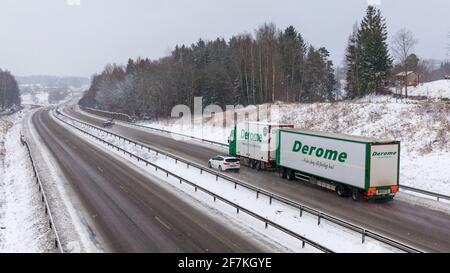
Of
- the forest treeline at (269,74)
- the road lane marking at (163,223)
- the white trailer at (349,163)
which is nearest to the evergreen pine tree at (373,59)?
the forest treeline at (269,74)

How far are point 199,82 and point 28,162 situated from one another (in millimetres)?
62061

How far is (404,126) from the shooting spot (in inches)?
1642

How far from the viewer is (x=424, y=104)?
4494cm

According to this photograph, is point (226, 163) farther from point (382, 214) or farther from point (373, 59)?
point (373, 59)

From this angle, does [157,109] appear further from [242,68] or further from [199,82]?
[242,68]

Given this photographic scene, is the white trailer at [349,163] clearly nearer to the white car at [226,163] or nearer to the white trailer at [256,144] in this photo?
the white trailer at [256,144]

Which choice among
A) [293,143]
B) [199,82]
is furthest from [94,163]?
[199,82]

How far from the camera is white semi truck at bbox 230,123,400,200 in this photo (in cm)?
2581

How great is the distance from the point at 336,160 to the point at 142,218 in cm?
1252

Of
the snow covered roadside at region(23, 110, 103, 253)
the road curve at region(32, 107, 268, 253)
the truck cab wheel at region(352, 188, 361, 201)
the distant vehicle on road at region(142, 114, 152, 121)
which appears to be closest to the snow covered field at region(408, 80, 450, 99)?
the truck cab wheel at region(352, 188, 361, 201)

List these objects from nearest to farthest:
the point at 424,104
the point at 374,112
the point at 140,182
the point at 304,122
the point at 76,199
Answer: the point at 76,199 < the point at 140,182 < the point at 424,104 < the point at 374,112 < the point at 304,122

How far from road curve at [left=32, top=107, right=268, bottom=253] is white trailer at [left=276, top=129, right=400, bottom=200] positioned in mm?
9292

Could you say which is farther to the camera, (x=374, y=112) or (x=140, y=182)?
(x=374, y=112)

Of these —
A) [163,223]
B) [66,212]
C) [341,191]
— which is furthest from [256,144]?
[66,212]
